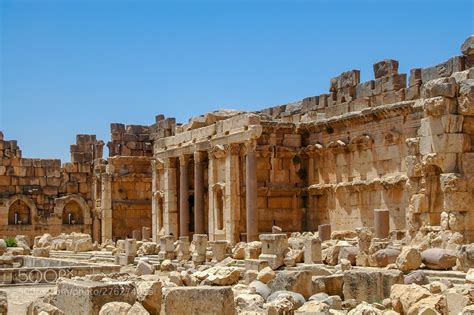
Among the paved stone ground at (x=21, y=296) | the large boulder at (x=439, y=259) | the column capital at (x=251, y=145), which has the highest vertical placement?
the column capital at (x=251, y=145)

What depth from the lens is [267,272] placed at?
51.9ft

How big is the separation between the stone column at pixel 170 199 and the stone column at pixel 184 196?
3.46ft

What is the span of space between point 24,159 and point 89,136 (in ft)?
12.5

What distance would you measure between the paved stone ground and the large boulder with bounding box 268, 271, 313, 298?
180 inches

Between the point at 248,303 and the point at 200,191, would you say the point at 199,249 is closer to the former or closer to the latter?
the point at 200,191

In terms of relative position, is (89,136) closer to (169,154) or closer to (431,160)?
(169,154)

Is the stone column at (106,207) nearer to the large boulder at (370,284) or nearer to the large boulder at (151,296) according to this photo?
the large boulder at (370,284)

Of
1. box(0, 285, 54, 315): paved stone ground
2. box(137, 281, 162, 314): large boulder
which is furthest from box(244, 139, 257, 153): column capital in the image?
box(137, 281, 162, 314): large boulder

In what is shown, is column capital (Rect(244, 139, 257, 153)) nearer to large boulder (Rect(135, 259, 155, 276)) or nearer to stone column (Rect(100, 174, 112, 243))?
large boulder (Rect(135, 259, 155, 276))

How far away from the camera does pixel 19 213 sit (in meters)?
40.5

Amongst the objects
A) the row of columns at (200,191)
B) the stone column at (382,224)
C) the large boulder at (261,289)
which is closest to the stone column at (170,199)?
the row of columns at (200,191)

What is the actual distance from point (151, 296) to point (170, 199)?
20528 mm

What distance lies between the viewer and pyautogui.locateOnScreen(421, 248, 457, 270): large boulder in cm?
1488

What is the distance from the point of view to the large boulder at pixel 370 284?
1241cm
